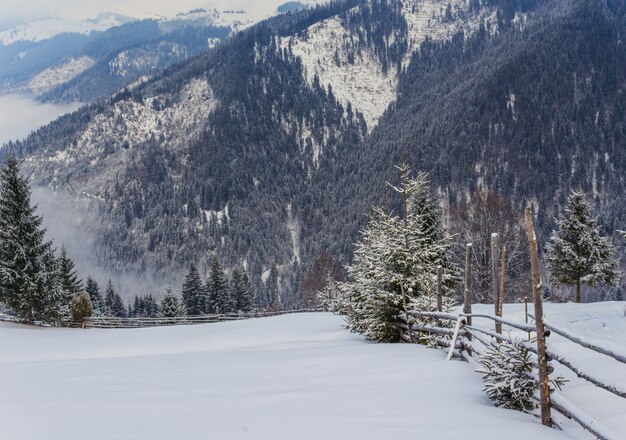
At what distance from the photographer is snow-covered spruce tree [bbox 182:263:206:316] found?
5725cm

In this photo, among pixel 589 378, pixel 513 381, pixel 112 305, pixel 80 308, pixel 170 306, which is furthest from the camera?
pixel 112 305

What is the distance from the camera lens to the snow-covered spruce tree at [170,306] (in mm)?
50188

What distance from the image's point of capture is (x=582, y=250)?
3397 cm

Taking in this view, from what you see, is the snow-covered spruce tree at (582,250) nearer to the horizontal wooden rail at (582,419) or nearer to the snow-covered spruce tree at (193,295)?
the horizontal wooden rail at (582,419)

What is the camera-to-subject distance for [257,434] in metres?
4.75

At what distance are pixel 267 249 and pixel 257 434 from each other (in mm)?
180617

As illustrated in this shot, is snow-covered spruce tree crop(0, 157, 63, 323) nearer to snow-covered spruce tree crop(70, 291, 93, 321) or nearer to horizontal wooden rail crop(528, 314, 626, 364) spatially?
snow-covered spruce tree crop(70, 291, 93, 321)

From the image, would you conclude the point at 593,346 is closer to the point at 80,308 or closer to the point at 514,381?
the point at 514,381

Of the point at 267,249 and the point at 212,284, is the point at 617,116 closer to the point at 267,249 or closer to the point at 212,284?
the point at 267,249

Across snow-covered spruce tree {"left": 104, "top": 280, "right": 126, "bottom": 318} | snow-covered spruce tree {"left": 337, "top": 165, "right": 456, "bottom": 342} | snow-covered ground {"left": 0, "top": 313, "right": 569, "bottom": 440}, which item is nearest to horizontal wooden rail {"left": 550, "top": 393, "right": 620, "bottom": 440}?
snow-covered ground {"left": 0, "top": 313, "right": 569, "bottom": 440}

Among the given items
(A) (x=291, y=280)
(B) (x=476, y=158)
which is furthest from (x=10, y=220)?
(B) (x=476, y=158)

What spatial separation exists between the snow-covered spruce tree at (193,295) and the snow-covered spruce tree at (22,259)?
2775 cm

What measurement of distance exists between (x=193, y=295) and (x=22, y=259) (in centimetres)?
3011

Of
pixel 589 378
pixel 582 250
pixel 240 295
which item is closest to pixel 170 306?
pixel 240 295
